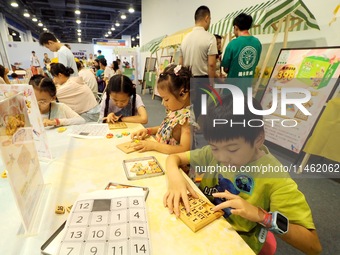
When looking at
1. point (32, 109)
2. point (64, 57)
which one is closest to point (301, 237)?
point (32, 109)

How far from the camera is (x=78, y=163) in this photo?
923mm

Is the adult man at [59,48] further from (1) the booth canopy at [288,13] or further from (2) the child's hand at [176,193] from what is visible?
(2) the child's hand at [176,193]

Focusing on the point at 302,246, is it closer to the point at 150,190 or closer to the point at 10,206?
the point at 150,190

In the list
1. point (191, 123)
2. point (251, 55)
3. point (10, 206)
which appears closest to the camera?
point (10, 206)

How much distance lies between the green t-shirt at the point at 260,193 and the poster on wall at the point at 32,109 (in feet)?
2.44

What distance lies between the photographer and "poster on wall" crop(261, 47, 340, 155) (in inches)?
77.2

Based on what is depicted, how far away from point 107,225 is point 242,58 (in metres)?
2.42

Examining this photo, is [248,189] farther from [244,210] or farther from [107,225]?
[107,225]

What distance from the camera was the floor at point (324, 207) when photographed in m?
1.28

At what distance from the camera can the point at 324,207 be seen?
1609 mm

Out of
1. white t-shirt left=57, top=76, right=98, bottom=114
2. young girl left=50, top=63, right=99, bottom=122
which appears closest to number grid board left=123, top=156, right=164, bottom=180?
young girl left=50, top=63, right=99, bottom=122

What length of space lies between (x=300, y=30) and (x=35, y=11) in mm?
12679

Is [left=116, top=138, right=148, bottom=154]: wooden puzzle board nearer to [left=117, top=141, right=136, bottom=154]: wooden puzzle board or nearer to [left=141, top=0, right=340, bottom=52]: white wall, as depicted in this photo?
[left=117, top=141, right=136, bottom=154]: wooden puzzle board

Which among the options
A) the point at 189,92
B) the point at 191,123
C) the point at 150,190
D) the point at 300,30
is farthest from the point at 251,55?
the point at 150,190
